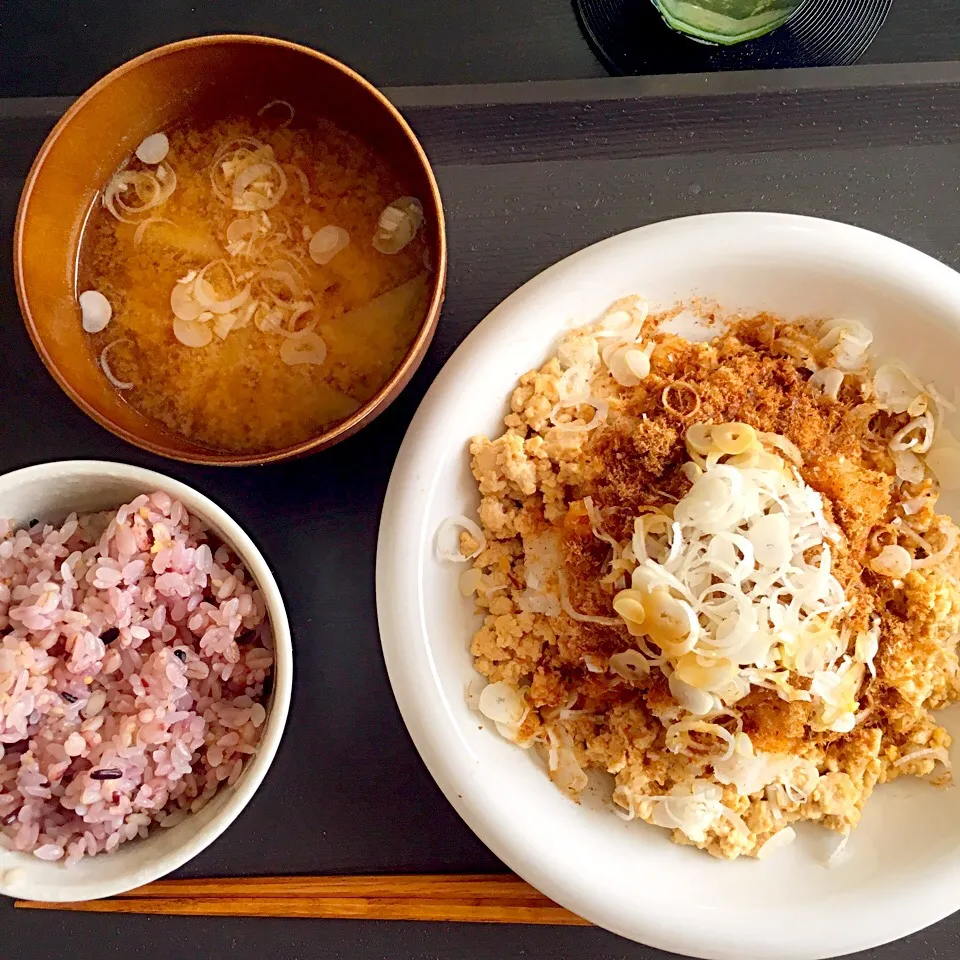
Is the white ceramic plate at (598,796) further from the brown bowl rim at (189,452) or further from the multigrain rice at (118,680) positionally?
the multigrain rice at (118,680)

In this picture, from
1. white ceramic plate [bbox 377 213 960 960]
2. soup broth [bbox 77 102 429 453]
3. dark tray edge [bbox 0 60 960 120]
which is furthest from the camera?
dark tray edge [bbox 0 60 960 120]

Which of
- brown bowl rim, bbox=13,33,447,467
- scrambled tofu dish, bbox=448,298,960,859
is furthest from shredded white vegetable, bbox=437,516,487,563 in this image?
brown bowl rim, bbox=13,33,447,467

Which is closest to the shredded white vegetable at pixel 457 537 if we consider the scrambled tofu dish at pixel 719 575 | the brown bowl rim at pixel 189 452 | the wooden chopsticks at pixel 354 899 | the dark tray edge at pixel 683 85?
the scrambled tofu dish at pixel 719 575

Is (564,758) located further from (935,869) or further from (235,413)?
(235,413)

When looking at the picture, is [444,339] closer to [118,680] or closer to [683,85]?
[683,85]

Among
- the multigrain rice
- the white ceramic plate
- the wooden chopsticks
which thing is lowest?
the wooden chopsticks

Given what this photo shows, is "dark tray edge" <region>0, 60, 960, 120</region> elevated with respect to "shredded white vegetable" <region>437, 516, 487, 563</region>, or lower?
elevated

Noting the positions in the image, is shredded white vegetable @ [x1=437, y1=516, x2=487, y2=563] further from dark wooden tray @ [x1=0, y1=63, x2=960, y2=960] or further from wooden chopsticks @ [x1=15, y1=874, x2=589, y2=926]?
A: wooden chopsticks @ [x1=15, y1=874, x2=589, y2=926]

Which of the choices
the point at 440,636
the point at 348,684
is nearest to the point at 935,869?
the point at 440,636
